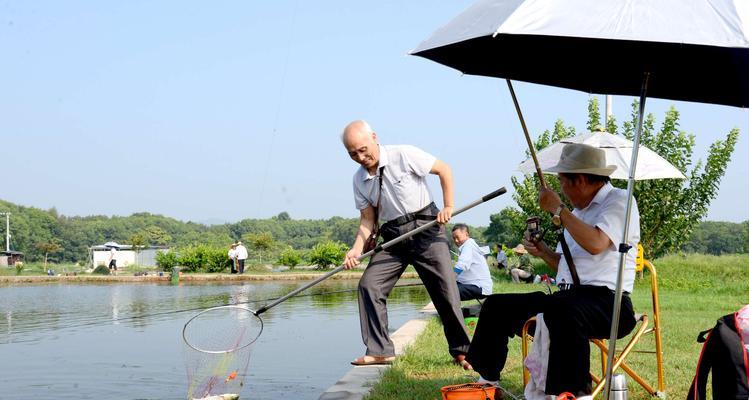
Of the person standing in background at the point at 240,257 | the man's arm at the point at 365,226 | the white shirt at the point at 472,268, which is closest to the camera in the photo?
the man's arm at the point at 365,226

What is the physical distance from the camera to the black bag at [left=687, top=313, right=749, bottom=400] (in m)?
3.46

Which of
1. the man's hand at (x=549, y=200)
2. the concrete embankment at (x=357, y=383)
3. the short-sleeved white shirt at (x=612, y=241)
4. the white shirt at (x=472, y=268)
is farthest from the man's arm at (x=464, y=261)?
the man's hand at (x=549, y=200)

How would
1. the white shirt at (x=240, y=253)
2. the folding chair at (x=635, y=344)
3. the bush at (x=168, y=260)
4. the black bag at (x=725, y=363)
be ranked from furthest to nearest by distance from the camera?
1. the bush at (x=168, y=260)
2. the white shirt at (x=240, y=253)
3. the folding chair at (x=635, y=344)
4. the black bag at (x=725, y=363)

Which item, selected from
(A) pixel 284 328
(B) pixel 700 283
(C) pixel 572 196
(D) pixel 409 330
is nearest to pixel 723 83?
(C) pixel 572 196

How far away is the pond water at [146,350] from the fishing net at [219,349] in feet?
1.97

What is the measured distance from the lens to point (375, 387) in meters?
5.29

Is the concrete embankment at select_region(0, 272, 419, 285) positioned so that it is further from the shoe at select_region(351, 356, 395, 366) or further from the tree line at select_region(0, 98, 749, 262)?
the shoe at select_region(351, 356, 395, 366)

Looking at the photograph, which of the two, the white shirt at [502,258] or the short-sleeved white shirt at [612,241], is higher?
the white shirt at [502,258]

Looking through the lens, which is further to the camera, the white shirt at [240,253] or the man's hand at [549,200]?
the white shirt at [240,253]

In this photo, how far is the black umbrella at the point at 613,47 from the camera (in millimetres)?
3203

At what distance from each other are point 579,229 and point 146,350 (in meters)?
6.67

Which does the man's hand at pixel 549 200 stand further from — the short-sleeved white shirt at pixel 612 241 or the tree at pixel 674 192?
the tree at pixel 674 192

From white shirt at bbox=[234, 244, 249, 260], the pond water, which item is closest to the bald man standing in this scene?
the pond water

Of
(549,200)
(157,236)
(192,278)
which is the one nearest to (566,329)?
(549,200)
